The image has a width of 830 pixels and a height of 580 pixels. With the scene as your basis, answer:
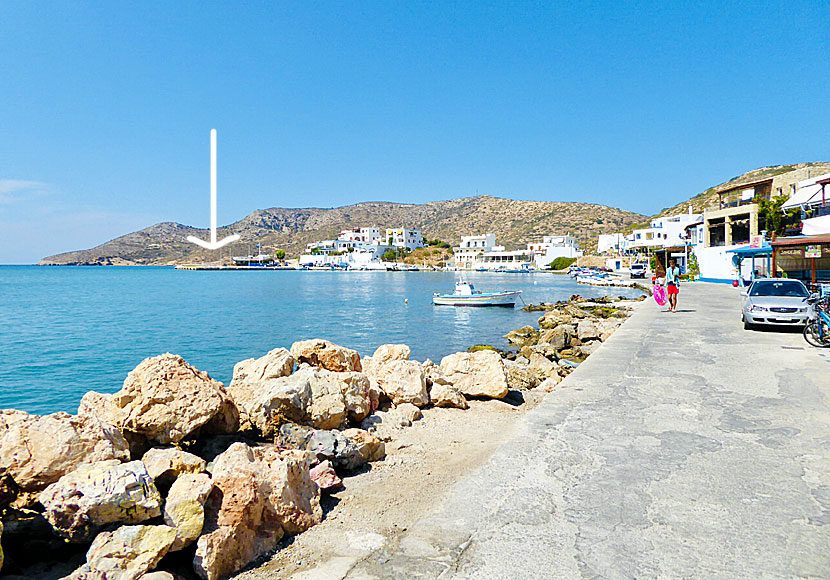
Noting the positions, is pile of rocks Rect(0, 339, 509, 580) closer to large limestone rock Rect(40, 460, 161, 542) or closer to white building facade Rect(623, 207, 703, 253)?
large limestone rock Rect(40, 460, 161, 542)

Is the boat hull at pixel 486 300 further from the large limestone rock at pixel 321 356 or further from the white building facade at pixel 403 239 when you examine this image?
the white building facade at pixel 403 239

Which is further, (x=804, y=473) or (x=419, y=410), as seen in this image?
(x=419, y=410)

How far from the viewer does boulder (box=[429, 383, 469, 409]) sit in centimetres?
836

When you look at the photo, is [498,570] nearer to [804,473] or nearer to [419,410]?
[804,473]

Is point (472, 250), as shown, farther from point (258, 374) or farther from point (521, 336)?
point (258, 374)

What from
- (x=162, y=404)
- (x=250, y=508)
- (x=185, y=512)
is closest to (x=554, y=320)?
(x=162, y=404)

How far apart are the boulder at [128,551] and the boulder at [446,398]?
510 cm

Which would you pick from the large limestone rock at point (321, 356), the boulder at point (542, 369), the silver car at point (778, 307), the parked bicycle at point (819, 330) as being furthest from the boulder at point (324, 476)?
the silver car at point (778, 307)

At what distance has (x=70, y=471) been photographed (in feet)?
13.6

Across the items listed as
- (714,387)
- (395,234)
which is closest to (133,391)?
(714,387)

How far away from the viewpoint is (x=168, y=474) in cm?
444

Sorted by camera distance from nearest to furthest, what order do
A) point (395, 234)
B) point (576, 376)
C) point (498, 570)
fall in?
point (498, 570) < point (576, 376) < point (395, 234)

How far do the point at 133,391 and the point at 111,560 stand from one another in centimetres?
218

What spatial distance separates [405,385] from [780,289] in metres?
13.9
